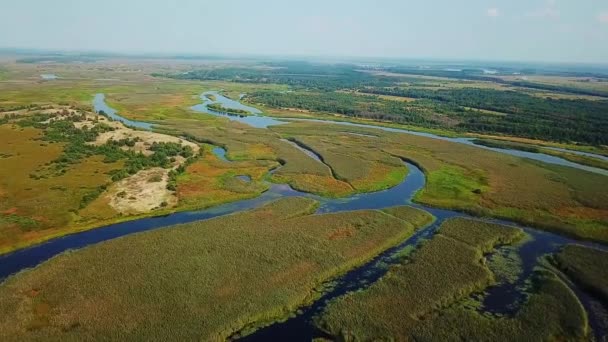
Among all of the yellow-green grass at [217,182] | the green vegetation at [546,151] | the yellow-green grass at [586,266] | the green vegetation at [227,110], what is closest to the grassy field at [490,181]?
the yellow-green grass at [586,266]

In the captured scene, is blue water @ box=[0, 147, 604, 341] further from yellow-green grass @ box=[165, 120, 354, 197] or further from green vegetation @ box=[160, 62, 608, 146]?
green vegetation @ box=[160, 62, 608, 146]

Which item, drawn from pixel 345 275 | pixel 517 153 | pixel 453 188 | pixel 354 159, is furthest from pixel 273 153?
pixel 517 153

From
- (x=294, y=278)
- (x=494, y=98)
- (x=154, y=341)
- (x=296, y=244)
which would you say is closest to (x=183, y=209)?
(x=296, y=244)

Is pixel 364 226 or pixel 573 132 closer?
pixel 364 226

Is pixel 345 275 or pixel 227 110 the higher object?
pixel 227 110

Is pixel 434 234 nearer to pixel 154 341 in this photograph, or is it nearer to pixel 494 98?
pixel 154 341

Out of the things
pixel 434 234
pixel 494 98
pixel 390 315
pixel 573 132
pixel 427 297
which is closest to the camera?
pixel 390 315

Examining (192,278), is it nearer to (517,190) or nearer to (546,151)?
(517,190)

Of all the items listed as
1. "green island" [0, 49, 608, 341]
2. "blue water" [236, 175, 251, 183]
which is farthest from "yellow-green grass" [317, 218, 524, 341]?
"blue water" [236, 175, 251, 183]
